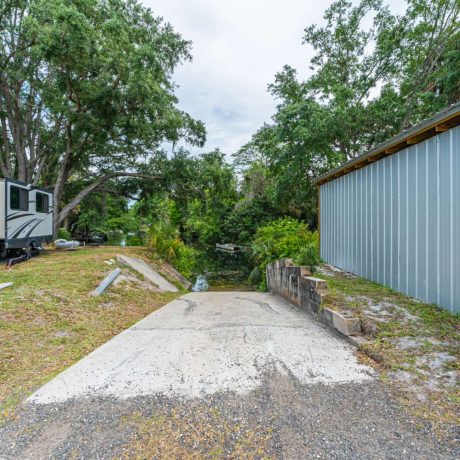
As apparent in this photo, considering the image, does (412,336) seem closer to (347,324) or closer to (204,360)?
(347,324)

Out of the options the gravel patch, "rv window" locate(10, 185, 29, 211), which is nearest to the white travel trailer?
"rv window" locate(10, 185, 29, 211)

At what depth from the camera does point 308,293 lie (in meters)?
4.72

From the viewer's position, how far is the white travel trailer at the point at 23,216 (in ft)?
24.3

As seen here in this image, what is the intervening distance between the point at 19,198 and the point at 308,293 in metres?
8.17

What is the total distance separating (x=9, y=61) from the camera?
33.5 ft

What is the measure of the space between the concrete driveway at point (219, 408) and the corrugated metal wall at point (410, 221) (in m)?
1.88

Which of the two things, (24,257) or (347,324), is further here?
(24,257)

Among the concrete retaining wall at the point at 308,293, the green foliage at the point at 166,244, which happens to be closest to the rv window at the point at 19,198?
the green foliage at the point at 166,244

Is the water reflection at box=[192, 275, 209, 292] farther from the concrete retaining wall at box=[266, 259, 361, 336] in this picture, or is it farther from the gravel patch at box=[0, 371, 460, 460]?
the gravel patch at box=[0, 371, 460, 460]

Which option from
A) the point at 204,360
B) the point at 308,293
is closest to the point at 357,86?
the point at 308,293

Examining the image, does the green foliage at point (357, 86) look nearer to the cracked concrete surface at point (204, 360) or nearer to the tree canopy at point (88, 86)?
the tree canopy at point (88, 86)

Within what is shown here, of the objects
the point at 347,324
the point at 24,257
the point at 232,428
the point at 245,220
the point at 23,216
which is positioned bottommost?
the point at 232,428

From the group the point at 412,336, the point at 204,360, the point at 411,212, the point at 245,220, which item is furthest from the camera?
the point at 245,220

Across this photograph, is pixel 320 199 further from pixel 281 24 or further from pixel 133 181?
pixel 133 181
